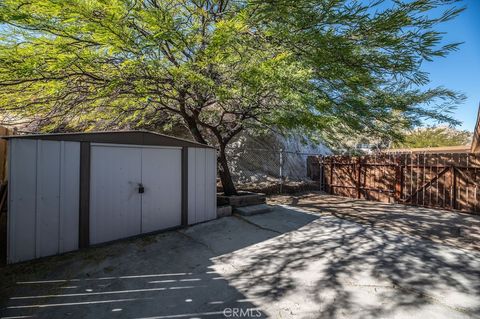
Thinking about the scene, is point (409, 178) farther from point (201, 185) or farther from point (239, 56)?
point (239, 56)

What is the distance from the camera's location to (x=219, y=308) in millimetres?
2801

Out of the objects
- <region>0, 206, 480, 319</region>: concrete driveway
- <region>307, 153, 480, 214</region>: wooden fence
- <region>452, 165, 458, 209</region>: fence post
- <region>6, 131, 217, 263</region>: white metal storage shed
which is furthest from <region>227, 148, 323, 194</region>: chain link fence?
<region>0, 206, 480, 319</region>: concrete driveway

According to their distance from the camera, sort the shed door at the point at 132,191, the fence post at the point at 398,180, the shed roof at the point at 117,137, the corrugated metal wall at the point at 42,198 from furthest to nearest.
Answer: the fence post at the point at 398,180, the shed door at the point at 132,191, the shed roof at the point at 117,137, the corrugated metal wall at the point at 42,198

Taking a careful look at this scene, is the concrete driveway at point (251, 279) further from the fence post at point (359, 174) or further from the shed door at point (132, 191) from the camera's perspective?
the fence post at point (359, 174)

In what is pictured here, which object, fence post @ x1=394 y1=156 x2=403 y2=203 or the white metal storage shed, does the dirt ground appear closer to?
fence post @ x1=394 y1=156 x2=403 y2=203

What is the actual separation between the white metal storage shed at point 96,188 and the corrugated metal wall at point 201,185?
0.08ft

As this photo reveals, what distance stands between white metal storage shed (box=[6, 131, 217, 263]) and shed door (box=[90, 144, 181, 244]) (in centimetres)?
2

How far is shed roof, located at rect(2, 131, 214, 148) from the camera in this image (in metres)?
4.00

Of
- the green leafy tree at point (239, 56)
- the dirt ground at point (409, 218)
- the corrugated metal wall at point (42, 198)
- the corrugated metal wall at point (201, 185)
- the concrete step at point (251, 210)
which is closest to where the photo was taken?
the corrugated metal wall at point (42, 198)

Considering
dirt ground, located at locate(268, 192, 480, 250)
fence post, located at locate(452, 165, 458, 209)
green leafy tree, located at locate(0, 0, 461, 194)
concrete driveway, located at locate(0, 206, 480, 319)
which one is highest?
green leafy tree, located at locate(0, 0, 461, 194)

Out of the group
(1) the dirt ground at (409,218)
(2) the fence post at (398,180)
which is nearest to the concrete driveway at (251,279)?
(1) the dirt ground at (409,218)

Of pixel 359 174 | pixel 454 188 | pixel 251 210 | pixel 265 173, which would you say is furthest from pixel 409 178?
pixel 251 210

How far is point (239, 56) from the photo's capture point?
4848mm

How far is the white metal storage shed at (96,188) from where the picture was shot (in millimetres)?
3771
